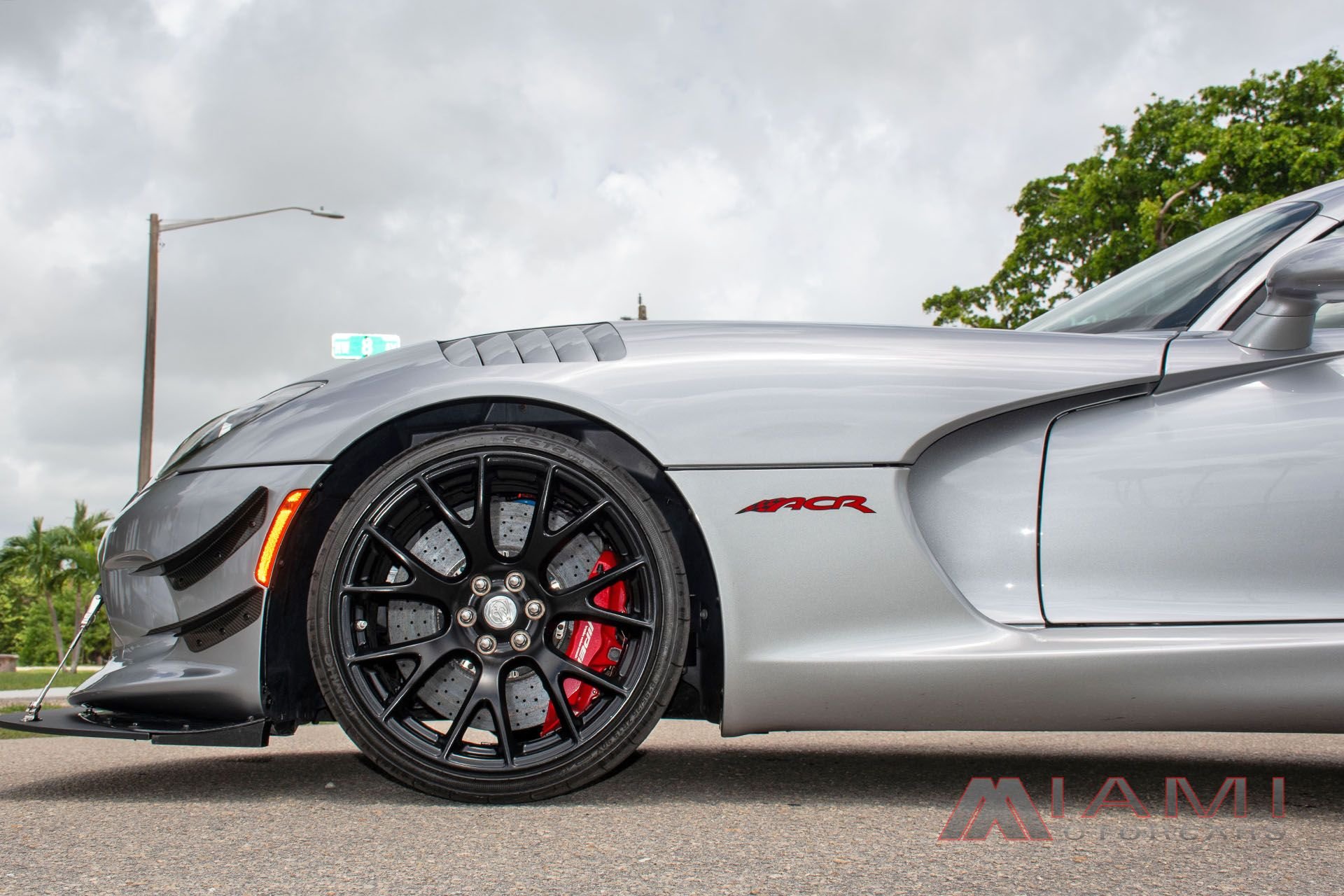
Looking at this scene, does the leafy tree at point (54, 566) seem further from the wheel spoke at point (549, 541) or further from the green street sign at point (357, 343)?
the wheel spoke at point (549, 541)

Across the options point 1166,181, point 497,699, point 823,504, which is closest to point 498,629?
point 497,699

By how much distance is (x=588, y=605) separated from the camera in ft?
7.40

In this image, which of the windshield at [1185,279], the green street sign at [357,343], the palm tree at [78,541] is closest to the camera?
the windshield at [1185,279]

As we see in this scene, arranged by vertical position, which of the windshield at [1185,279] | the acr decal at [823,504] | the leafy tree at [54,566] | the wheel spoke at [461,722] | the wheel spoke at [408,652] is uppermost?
the windshield at [1185,279]

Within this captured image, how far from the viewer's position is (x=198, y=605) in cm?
234

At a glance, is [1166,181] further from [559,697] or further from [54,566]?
[54,566]

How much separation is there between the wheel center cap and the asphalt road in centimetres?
37

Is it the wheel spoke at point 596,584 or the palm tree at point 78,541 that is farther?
the palm tree at point 78,541

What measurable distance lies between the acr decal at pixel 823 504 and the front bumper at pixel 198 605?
98 centimetres

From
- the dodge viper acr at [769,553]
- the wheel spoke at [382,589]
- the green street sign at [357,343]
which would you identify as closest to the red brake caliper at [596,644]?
the dodge viper acr at [769,553]

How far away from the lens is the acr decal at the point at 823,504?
226 cm

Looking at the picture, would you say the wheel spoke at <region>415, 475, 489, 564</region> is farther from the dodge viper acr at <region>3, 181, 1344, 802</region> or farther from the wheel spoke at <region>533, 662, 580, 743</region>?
the wheel spoke at <region>533, 662, 580, 743</region>

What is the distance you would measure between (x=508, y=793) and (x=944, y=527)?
1053 mm

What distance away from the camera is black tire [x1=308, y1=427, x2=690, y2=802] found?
2246mm
